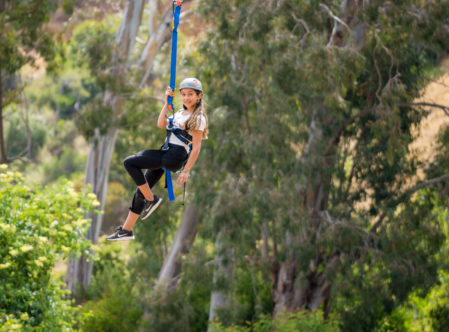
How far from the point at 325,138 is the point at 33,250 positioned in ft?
19.7

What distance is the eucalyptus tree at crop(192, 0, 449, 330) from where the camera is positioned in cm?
1245

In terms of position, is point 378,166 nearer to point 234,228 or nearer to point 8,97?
point 234,228

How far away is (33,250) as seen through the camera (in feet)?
35.0

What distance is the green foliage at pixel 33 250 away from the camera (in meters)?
10.3

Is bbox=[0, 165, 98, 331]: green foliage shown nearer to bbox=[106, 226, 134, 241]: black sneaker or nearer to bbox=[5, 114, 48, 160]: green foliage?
bbox=[106, 226, 134, 241]: black sneaker

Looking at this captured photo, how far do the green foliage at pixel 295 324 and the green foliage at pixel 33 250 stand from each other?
13.4 ft

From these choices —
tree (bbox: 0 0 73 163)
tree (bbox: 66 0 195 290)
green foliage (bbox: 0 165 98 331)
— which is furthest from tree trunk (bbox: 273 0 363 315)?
tree (bbox: 0 0 73 163)

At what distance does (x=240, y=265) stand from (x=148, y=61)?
644cm

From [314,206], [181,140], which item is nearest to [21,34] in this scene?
[314,206]

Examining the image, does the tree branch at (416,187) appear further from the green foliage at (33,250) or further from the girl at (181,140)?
the girl at (181,140)

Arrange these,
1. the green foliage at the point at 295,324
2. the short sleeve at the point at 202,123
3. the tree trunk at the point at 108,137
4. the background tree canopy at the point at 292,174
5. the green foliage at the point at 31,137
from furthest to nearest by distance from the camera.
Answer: the green foliage at the point at 31,137 < the tree trunk at the point at 108,137 < the green foliage at the point at 295,324 < the background tree canopy at the point at 292,174 < the short sleeve at the point at 202,123

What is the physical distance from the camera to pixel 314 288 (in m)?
15.4

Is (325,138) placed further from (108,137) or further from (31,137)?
(31,137)

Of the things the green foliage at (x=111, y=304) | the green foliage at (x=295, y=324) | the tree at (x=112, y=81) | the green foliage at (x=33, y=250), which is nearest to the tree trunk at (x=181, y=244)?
the green foliage at (x=111, y=304)
